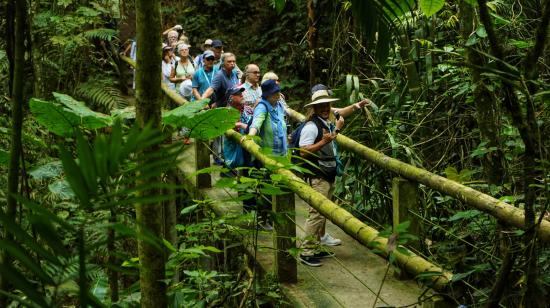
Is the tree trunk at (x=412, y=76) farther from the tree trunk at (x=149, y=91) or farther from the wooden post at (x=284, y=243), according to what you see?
the tree trunk at (x=149, y=91)

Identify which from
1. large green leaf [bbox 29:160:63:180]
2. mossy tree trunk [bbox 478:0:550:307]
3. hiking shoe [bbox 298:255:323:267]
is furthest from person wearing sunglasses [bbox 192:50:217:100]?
mossy tree trunk [bbox 478:0:550:307]

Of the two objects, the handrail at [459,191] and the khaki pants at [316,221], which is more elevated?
the handrail at [459,191]

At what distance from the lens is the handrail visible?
10.9ft

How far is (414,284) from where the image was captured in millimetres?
4453

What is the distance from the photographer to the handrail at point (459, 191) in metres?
3.32

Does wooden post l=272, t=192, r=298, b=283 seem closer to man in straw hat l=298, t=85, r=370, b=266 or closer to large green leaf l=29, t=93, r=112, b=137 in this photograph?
man in straw hat l=298, t=85, r=370, b=266

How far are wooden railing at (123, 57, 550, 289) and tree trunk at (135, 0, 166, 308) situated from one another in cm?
94

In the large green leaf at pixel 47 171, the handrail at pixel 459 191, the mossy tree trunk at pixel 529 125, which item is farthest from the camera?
the handrail at pixel 459 191

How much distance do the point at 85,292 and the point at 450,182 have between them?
125 inches

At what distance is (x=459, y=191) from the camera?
3.97 meters

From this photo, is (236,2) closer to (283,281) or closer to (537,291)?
(283,281)

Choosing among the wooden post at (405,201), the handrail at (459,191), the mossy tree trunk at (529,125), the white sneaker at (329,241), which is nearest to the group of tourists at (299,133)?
the white sneaker at (329,241)

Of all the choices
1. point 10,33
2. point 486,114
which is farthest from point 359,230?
point 10,33

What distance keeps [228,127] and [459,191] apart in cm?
167
